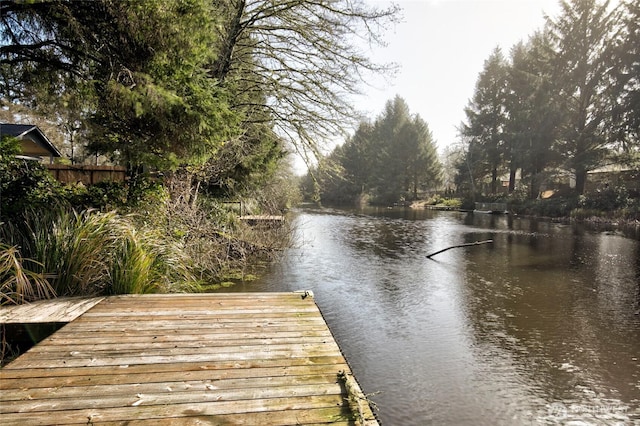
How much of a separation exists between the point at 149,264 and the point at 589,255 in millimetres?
14128

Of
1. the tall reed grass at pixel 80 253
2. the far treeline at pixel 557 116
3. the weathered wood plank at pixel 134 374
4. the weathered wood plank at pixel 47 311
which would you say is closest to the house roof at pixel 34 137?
the tall reed grass at pixel 80 253

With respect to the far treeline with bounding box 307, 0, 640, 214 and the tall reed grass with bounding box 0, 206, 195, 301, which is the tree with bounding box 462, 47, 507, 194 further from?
the tall reed grass with bounding box 0, 206, 195, 301

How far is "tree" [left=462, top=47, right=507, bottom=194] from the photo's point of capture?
3519 cm

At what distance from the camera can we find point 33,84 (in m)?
5.28

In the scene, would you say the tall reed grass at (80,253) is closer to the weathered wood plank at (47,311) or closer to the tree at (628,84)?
the weathered wood plank at (47,311)

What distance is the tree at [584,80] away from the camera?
83.6 ft

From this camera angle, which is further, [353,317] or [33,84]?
[353,317]

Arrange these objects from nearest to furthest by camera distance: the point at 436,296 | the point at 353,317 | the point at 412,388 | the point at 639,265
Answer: the point at 412,388
the point at 353,317
the point at 436,296
the point at 639,265

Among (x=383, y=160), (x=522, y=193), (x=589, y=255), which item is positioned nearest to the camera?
(x=589, y=255)

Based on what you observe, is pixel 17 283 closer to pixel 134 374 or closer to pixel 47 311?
pixel 47 311

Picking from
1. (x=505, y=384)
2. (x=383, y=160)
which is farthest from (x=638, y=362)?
(x=383, y=160)

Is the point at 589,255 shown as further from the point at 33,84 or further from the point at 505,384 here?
the point at 33,84

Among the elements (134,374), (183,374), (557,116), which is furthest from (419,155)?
(134,374)

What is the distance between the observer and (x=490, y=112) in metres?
36.7
